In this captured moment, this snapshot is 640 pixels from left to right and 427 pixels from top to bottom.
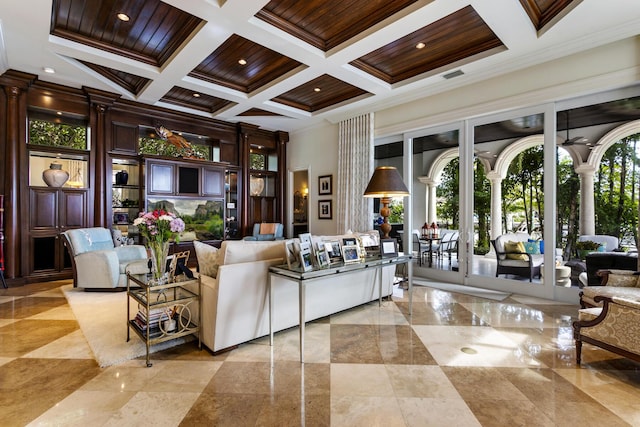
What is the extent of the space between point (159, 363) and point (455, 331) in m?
2.66

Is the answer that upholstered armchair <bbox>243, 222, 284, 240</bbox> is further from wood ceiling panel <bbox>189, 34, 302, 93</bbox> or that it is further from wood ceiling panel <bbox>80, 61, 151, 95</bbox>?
wood ceiling panel <bbox>80, 61, 151, 95</bbox>

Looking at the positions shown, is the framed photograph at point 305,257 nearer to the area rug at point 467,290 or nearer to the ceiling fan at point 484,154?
the area rug at point 467,290

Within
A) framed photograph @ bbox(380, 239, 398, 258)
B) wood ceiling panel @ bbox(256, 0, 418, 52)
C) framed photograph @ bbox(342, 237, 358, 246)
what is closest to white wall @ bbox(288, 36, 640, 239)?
wood ceiling panel @ bbox(256, 0, 418, 52)

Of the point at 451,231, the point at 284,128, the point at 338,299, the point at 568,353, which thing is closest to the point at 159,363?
the point at 338,299

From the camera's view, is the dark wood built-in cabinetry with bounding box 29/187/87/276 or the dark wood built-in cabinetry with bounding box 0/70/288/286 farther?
the dark wood built-in cabinetry with bounding box 29/187/87/276

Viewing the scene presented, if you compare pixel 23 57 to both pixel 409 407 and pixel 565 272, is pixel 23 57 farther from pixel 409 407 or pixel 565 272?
pixel 565 272

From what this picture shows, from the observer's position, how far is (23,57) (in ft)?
13.9

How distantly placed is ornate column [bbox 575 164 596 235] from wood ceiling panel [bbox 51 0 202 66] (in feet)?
16.3

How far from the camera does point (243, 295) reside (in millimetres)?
2680

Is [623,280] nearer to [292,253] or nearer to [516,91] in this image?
[516,91]

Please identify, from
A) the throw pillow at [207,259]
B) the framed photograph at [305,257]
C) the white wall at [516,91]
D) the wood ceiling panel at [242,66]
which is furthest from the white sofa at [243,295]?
the white wall at [516,91]

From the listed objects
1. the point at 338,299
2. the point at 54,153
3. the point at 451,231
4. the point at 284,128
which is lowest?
the point at 338,299

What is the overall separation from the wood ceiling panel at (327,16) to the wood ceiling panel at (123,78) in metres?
2.70

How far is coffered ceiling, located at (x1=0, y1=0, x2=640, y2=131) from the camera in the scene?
323cm
